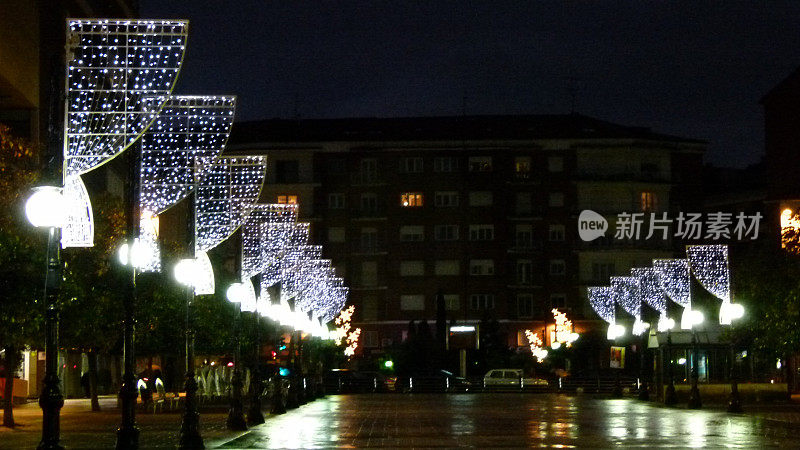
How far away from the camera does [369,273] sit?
101 meters

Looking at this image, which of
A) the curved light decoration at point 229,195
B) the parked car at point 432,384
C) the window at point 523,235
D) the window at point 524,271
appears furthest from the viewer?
the window at point 523,235

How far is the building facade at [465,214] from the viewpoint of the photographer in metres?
100

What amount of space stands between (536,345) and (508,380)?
23.7 m

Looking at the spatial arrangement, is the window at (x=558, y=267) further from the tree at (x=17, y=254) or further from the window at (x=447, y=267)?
the tree at (x=17, y=254)

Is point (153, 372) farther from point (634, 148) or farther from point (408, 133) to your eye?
point (634, 148)

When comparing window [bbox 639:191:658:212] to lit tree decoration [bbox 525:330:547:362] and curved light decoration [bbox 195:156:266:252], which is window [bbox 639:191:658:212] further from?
curved light decoration [bbox 195:156:266:252]

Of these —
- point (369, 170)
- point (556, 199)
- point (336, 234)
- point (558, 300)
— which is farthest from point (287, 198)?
point (558, 300)

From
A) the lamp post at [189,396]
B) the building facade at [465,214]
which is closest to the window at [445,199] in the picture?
the building facade at [465,214]

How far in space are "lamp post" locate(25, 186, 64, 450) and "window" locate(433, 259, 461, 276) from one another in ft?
274

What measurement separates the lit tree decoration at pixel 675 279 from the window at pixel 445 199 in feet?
130

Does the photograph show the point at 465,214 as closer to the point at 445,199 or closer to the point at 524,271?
the point at 445,199

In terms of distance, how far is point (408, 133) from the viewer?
4058 inches

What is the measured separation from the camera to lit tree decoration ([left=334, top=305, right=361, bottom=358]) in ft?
316

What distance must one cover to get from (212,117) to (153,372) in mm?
35040
